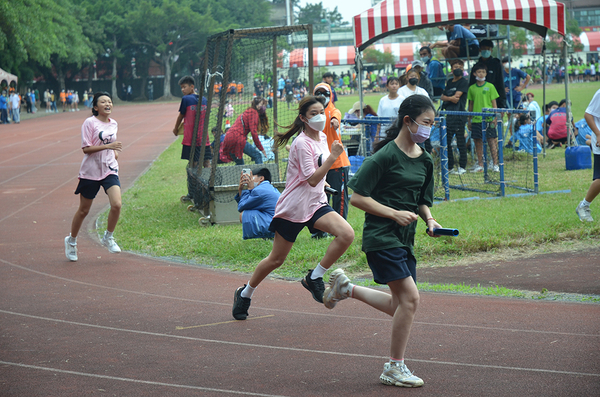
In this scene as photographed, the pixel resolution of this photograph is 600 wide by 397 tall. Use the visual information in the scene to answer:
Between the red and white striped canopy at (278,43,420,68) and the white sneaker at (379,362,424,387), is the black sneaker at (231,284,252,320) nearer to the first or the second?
the white sneaker at (379,362,424,387)

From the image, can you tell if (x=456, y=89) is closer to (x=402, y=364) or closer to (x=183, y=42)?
(x=402, y=364)

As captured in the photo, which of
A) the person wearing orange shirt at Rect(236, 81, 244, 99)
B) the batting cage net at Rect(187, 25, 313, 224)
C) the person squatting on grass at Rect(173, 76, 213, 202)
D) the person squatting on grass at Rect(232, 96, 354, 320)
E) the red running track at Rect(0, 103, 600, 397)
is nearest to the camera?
the red running track at Rect(0, 103, 600, 397)

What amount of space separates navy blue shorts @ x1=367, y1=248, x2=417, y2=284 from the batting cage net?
601 centimetres

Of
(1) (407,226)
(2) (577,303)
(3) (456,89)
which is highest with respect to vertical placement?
(3) (456,89)

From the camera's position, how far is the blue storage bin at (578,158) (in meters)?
13.4

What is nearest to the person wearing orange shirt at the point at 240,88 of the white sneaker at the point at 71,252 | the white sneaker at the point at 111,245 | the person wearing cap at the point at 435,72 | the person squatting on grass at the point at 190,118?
the person squatting on grass at the point at 190,118

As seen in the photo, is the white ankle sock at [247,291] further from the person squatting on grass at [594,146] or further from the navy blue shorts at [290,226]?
the person squatting on grass at [594,146]

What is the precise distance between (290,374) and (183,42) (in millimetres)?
73080

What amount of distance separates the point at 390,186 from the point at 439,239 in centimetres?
426

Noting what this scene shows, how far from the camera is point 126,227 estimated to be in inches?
415

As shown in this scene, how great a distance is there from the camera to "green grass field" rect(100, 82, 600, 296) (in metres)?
7.91

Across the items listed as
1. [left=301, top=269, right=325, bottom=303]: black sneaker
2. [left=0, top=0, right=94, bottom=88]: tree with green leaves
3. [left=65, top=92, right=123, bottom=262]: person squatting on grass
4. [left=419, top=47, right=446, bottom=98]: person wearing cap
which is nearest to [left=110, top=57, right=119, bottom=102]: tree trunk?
[left=0, top=0, right=94, bottom=88]: tree with green leaves

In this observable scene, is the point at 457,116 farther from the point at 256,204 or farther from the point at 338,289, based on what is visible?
the point at 338,289

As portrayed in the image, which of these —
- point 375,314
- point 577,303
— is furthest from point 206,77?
point 577,303
